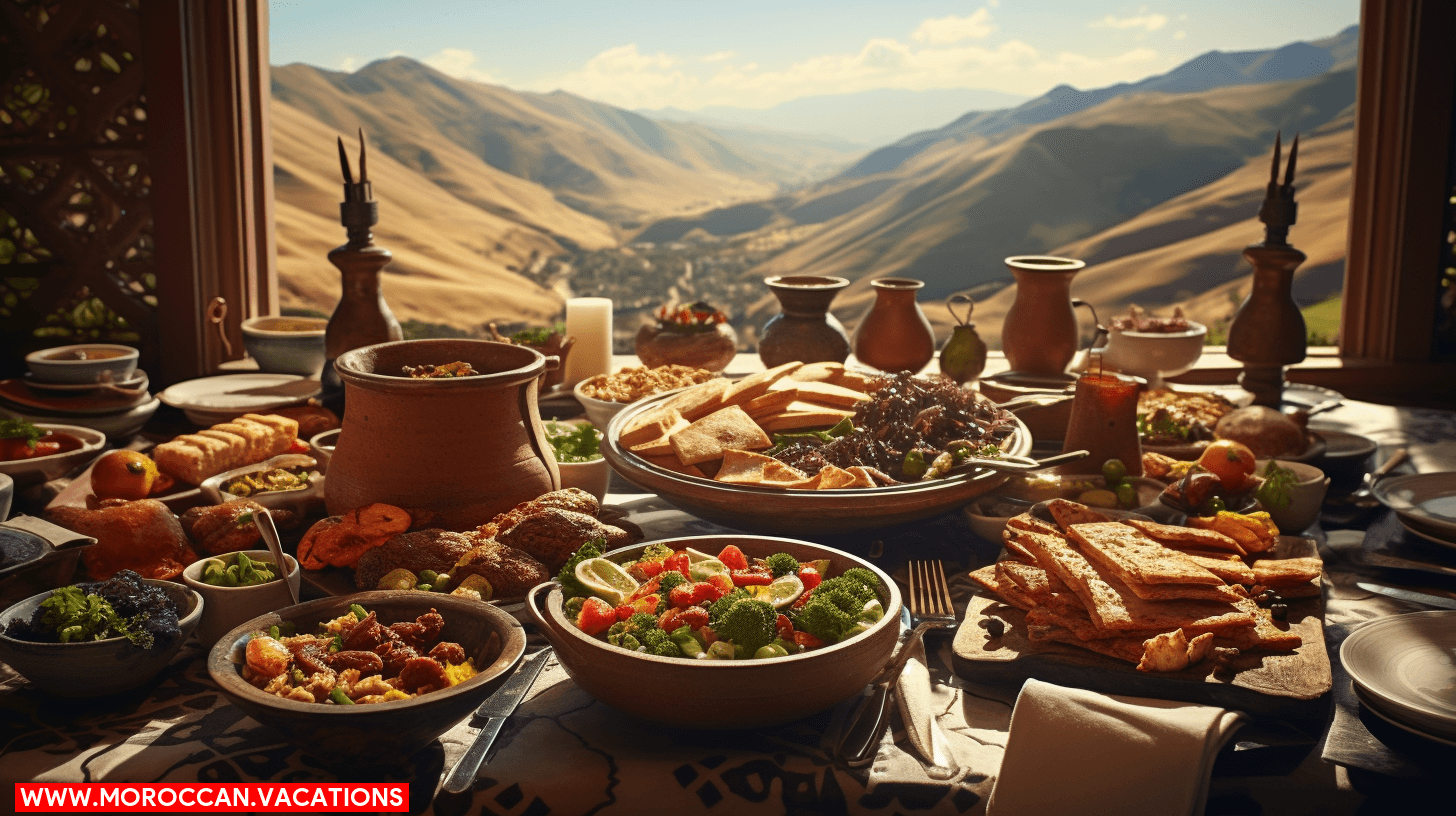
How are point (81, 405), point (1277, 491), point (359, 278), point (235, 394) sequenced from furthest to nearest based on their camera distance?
point (235, 394), point (81, 405), point (359, 278), point (1277, 491)

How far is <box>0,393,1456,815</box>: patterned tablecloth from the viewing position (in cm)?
148

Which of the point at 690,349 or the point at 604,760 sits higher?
the point at 690,349

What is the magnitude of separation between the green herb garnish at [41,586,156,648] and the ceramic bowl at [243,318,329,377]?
7.76 ft

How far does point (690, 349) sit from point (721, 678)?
2.64 meters

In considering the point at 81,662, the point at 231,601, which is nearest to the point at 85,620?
the point at 81,662

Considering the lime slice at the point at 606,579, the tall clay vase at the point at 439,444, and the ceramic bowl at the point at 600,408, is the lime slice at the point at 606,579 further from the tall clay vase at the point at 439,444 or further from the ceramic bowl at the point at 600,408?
the ceramic bowl at the point at 600,408

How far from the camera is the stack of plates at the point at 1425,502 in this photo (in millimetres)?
2365

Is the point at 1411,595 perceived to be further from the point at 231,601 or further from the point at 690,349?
the point at 690,349

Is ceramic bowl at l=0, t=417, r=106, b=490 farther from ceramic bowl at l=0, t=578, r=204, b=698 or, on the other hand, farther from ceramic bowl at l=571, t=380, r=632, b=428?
ceramic bowl at l=571, t=380, r=632, b=428

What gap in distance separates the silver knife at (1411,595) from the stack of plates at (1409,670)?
1.28 ft

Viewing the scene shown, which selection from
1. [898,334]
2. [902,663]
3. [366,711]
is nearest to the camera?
[366,711]

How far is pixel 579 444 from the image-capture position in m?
2.95

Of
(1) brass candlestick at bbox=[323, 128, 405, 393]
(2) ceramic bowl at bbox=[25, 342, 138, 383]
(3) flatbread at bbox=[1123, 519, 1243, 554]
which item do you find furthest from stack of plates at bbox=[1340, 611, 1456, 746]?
(2) ceramic bowl at bbox=[25, 342, 138, 383]

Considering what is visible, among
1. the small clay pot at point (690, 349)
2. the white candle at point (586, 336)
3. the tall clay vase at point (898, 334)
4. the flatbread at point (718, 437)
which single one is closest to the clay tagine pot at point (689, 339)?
the small clay pot at point (690, 349)
